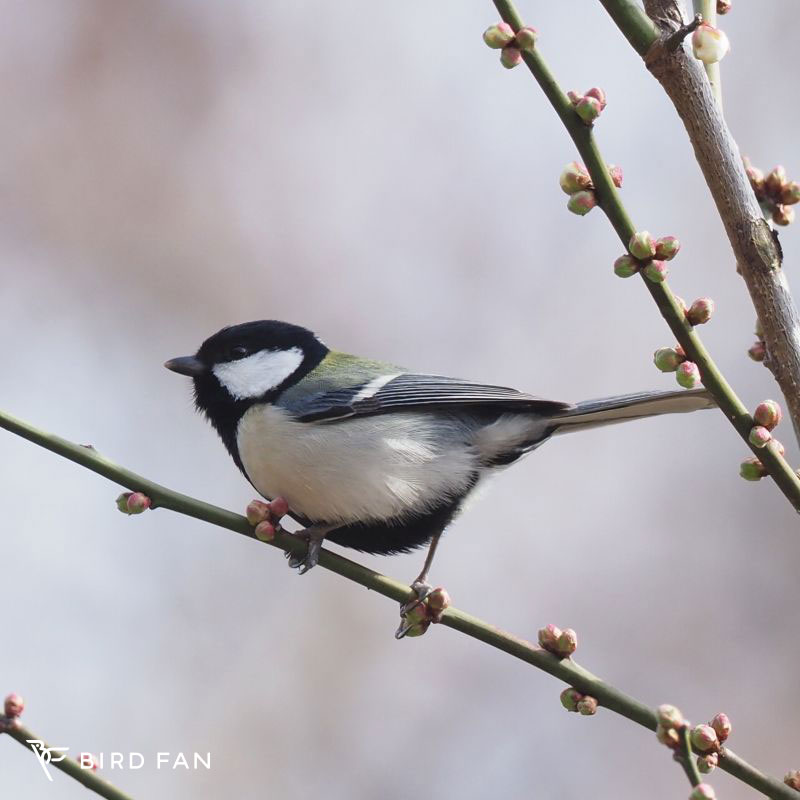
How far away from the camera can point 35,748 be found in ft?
5.02

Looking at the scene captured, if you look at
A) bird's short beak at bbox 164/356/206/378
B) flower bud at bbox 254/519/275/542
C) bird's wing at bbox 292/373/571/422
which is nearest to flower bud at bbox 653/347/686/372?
flower bud at bbox 254/519/275/542

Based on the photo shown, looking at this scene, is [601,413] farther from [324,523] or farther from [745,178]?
[745,178]

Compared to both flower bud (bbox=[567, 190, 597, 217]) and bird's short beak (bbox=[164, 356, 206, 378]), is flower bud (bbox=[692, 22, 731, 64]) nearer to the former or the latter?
flower bud (bbox=[567, 190, 597, 217])

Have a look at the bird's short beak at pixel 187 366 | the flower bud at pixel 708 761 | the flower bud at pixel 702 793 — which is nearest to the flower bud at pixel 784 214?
the flower bud at pixel 708 761

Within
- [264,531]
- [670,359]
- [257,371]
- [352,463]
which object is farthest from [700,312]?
[257,371]

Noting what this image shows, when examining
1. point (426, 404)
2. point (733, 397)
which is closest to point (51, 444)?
point (733, 397)

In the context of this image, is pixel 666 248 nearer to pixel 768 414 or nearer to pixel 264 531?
pixel 768 414

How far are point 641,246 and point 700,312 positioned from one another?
0.17 metres

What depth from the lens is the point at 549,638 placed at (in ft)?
5.39

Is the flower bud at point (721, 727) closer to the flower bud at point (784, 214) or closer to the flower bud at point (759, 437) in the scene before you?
the flower bud at point (759, 437)

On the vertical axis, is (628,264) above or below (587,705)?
above

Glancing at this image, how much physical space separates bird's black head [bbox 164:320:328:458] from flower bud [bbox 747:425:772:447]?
66.0 inches

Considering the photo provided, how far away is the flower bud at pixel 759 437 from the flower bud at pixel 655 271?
290 mm

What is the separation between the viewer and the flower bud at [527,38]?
1.46 meters
